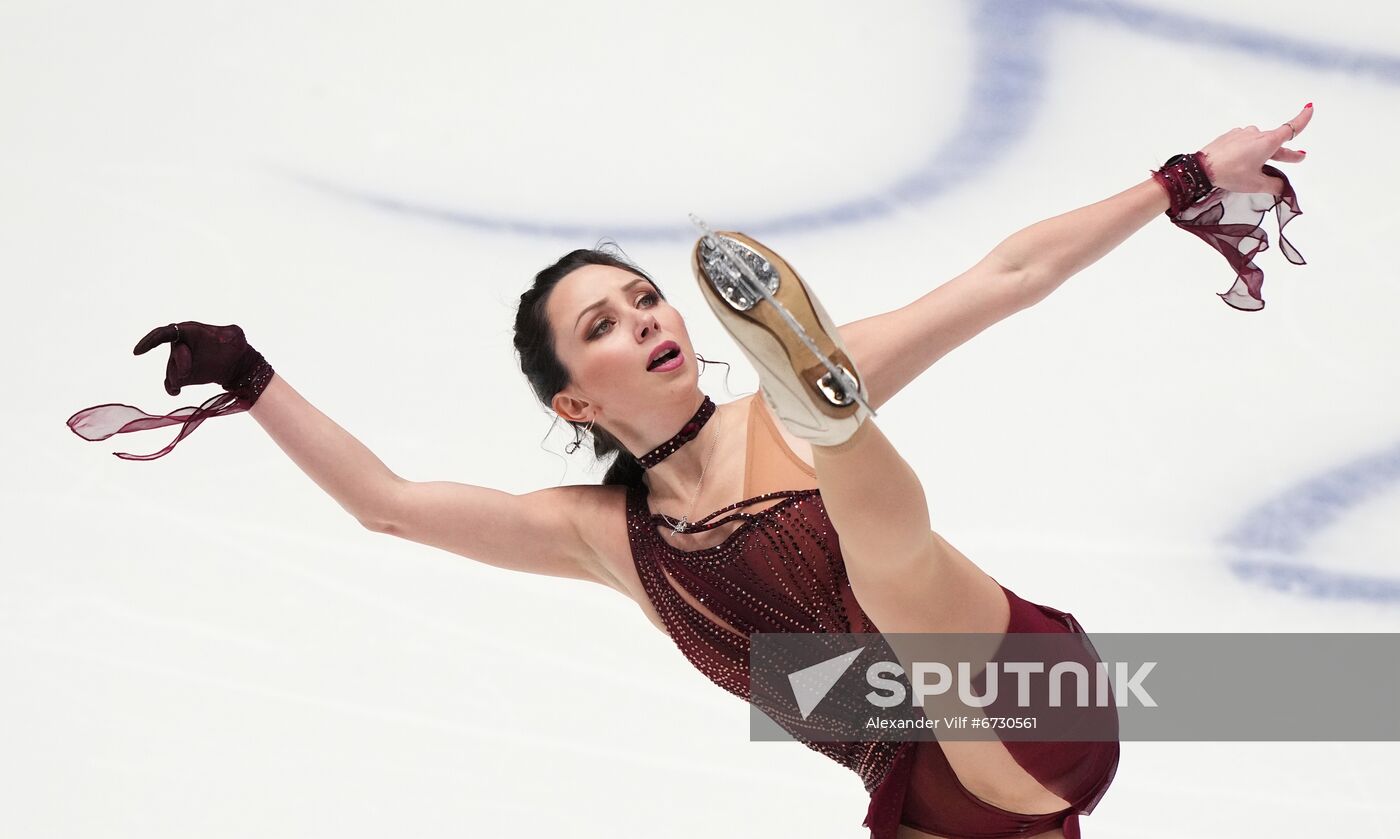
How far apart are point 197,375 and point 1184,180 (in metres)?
1.90

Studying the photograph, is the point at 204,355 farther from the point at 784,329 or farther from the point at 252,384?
the point at 784,329

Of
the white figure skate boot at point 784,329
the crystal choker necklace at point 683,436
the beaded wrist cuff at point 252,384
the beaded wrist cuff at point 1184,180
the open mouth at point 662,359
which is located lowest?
the white figure skate boot at point 784,329

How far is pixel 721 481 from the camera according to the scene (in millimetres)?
2877

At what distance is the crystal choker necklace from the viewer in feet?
9.53

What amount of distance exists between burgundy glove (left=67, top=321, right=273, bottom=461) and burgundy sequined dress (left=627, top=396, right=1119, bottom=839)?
0.76m

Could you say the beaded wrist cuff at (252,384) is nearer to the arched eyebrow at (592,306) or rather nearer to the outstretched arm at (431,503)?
the outstretched arm at (431,503)

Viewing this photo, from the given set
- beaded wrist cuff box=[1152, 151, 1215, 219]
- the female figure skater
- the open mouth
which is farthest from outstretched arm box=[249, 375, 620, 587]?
beaded wrist cuff box=[1152, 151, 1215, 219]

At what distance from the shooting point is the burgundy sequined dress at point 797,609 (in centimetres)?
277

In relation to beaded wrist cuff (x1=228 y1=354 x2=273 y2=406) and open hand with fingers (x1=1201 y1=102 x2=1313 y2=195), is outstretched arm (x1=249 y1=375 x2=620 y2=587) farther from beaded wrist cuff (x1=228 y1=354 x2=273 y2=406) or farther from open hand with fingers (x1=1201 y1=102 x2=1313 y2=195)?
open hand with fingers (x1=1201 y1=102 x2=1313 y2=195)

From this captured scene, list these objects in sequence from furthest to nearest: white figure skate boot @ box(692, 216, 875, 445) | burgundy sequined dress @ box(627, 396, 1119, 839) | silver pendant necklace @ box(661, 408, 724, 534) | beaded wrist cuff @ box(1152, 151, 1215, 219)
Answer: beaded wrist cuff @ box(1152, 151, 1215, 219), silver pendant necklace @ box(661, 408, 724, 534), burgundy sequined dress @ box(627, 396, 1119, 839), white figure skate boot @ box(692, 216, 875, 445)

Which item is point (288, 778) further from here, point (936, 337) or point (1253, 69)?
point (1253, 69)

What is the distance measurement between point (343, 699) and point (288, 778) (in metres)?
0.25

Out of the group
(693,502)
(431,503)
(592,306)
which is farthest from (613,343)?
(431,503)

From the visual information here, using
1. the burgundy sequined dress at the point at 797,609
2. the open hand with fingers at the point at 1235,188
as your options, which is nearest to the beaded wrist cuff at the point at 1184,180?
the open hand with fingers at the point at 1235,188
